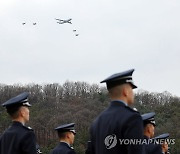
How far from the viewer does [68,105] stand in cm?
7538

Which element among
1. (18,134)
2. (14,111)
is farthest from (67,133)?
(18,134)

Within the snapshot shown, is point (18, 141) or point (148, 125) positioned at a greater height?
point (148, 125)

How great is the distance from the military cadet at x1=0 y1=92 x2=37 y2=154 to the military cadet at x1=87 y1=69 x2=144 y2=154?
1.20 m

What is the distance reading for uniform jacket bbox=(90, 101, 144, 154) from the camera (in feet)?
15.6

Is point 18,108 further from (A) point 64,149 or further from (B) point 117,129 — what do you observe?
(A) point 64,149

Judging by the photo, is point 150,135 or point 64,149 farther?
point 64,149

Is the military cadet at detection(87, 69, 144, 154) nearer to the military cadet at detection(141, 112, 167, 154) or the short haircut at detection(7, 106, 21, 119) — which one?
the short haircut at detection(7, 106, 21, 119)

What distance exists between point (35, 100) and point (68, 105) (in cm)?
666

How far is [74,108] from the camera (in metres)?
71.5

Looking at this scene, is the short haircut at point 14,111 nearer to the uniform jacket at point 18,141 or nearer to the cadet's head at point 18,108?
the cadet's head at point 18,108

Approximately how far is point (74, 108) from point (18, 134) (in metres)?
65.3

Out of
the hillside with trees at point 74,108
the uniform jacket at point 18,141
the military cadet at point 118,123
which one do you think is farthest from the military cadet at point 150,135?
the hillside with trees at point 74,108

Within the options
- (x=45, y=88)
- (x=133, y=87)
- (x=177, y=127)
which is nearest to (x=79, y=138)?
(x=177, y=127)

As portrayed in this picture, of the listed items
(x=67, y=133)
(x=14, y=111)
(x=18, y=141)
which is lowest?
(x=18, y=141)
